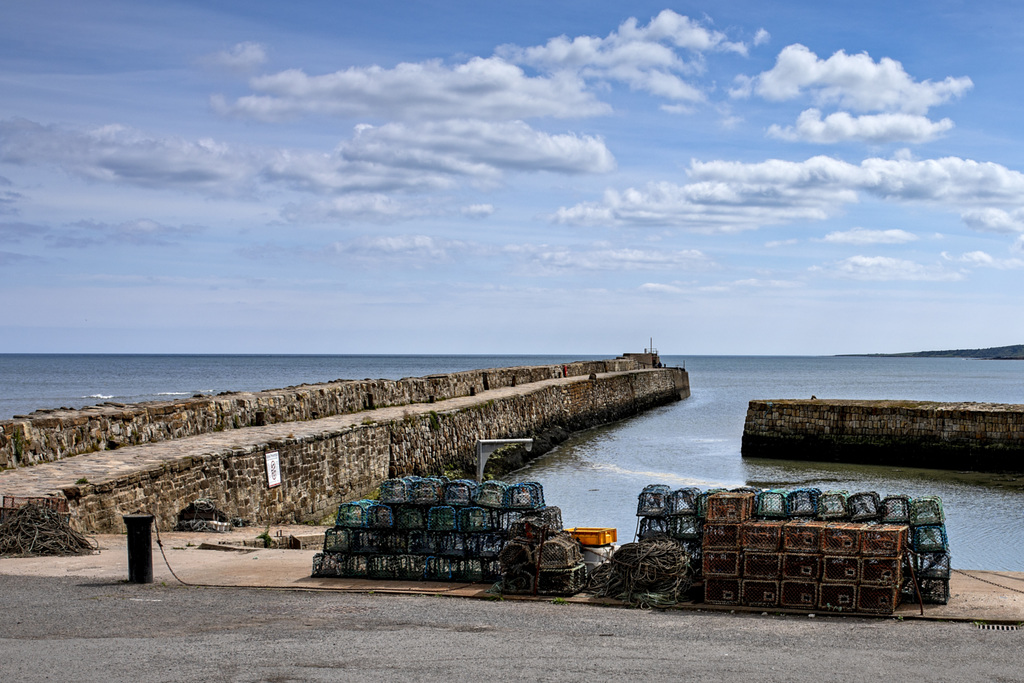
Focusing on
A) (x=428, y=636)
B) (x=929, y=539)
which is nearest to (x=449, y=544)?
(x=428, y=636)

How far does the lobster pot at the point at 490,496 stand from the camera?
1029 centimetres

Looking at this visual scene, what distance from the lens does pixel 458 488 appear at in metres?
10.3

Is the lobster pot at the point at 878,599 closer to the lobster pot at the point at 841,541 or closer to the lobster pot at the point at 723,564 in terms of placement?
the lobster pot at the point at 841,541

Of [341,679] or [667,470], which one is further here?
[667,470]

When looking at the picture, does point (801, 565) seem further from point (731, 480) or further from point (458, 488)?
point (731, 480)

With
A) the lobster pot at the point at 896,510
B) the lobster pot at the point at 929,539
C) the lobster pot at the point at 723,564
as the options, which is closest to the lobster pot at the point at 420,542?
the lobster pot at the point at 723,564

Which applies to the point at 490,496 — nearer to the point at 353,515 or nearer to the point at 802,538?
the point at 353,515

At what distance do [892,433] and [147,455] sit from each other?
2251cm

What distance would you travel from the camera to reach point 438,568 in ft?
34.0

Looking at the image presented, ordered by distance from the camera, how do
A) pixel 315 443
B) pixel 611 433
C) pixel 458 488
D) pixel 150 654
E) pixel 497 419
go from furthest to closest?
pixel 611 433 → pixel 497 419 → pixel 315 443 → pixel 458 488 → pixel 150 654

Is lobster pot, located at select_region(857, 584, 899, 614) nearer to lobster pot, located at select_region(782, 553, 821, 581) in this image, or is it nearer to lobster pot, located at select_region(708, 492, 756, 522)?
lobster pot, located at select_region(782, 553, 821, 581)

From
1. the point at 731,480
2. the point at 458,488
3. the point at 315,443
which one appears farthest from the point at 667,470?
the point at 458,488

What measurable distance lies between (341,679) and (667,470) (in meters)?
22.7

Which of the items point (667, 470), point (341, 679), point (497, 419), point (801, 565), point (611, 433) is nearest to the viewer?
point (341, 679)
